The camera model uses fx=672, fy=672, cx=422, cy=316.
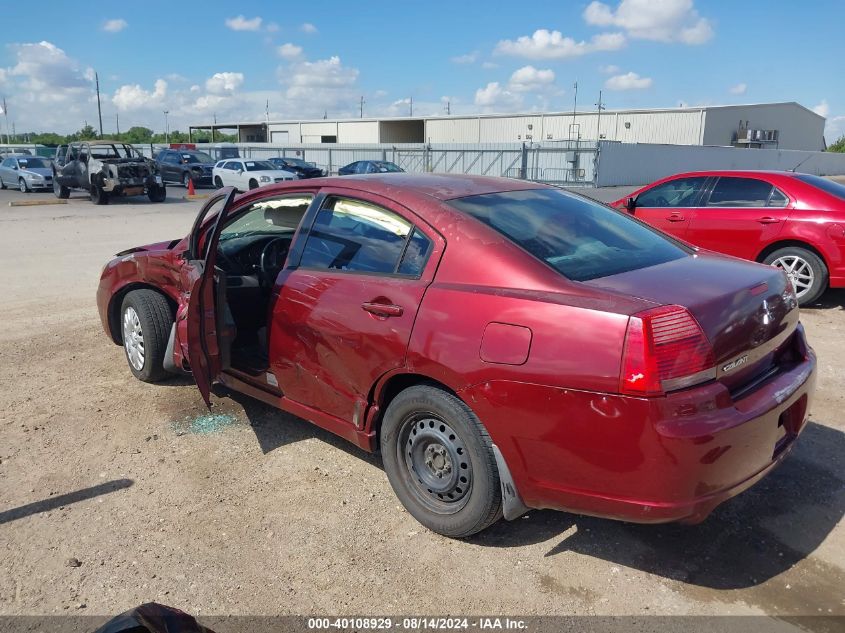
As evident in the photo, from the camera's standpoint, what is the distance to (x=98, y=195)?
69.4 feet

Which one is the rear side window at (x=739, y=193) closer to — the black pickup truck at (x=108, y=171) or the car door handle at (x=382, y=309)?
the car door handle at (x=382, y=309)

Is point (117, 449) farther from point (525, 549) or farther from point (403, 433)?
point (525, 549)

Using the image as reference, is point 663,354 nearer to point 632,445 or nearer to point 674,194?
point 632,445

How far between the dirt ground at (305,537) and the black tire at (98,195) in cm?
1818

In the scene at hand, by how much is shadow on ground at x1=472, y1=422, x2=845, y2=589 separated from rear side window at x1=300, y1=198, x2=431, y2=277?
139cm

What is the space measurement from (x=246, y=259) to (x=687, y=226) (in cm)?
545

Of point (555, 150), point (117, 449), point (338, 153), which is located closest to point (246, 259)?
point (117, 449)

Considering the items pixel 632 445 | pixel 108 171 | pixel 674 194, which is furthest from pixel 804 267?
pixel 108 171

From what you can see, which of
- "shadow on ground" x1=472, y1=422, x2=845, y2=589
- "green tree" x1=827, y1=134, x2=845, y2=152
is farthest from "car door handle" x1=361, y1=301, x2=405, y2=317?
"green tree" x1=827, y1=134, x2=845, y2=152

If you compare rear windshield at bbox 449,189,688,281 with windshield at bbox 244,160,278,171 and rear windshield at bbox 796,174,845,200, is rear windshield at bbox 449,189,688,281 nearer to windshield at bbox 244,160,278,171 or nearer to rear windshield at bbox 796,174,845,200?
rear windshield at bbox 796,174,845,200

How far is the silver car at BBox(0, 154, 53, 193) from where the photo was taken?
26203mm

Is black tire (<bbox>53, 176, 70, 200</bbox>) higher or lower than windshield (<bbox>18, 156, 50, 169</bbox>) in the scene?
lower

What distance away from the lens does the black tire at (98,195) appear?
20938 mm

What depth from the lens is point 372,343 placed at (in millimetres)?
3240
